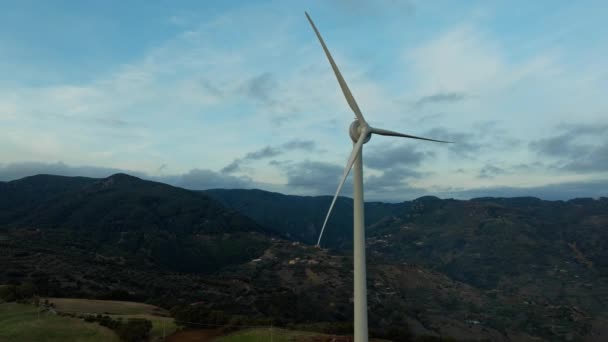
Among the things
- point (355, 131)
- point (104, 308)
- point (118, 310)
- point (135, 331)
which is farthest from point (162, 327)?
point (355, 131)

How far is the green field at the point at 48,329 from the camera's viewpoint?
4484 centimetres

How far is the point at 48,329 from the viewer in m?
46.8

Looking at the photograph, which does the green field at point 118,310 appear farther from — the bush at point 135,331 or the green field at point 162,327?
the bush at point 135,331

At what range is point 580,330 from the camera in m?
144

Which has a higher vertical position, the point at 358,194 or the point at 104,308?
the point at 358,194

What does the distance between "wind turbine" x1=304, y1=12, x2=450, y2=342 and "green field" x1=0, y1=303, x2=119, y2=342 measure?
31235 mm

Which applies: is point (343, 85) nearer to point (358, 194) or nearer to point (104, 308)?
point (358, 194)

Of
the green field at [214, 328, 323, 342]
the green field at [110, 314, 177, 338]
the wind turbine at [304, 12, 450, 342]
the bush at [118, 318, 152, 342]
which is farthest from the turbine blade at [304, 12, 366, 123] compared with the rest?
the green field at [110, 314, 177, 338]

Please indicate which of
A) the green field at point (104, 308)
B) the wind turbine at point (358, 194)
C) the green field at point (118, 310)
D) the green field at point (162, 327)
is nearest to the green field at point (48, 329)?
the green field at point (162, 327)

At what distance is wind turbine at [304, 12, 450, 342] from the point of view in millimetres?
27547

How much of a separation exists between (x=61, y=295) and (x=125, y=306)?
68.5 feet

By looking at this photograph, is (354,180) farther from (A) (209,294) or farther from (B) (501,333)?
(B) (501,333)

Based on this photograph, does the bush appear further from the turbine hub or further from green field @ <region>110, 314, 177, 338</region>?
the turbine hub

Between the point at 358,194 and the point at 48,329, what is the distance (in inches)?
1569
